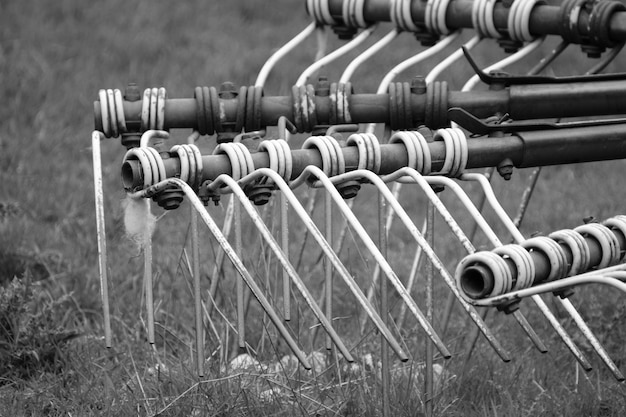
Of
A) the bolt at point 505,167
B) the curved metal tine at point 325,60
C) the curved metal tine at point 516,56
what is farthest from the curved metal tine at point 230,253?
the curved metal tine at point 516,56

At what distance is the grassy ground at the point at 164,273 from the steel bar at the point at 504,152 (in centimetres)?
43

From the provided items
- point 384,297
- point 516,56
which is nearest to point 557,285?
point 384,297

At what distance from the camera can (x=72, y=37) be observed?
5.61 metres

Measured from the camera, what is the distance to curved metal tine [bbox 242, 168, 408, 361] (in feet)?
5.34

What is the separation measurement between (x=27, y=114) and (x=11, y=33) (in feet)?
2.91

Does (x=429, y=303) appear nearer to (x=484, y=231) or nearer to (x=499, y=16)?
(x=484, y=231)

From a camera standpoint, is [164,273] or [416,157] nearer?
[416,157]

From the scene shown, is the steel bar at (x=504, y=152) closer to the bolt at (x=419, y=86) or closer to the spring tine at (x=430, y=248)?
the spring tine at (x=430, y=248)

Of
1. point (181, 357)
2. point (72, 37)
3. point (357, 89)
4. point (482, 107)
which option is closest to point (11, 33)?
point (72, 37)

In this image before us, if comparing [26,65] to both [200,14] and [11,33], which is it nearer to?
[11,33]

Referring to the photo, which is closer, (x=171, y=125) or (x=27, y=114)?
(x=171, y=125)

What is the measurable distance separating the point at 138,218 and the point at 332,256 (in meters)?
0.49

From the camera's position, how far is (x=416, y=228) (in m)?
1.65

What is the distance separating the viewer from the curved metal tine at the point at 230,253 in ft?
5.49
